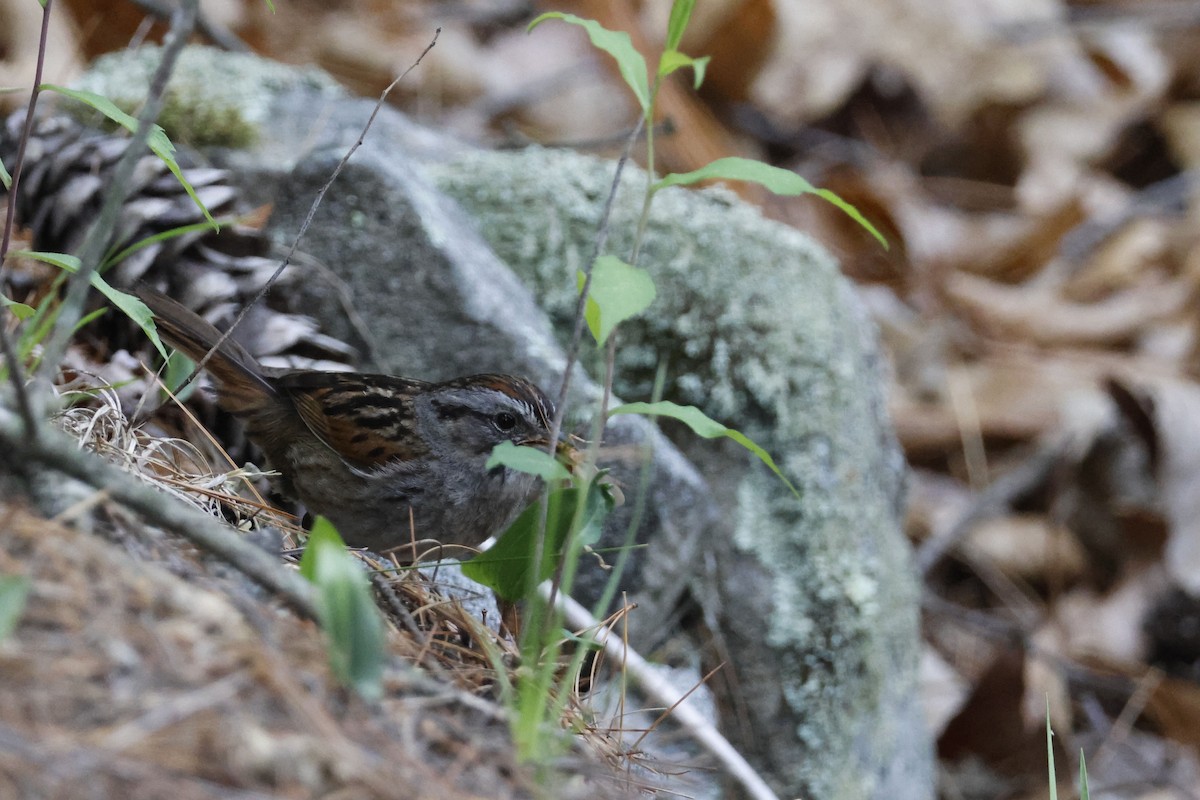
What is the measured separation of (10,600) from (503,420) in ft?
6.09

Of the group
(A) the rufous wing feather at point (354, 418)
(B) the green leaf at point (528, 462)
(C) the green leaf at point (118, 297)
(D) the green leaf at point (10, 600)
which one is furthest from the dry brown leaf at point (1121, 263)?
(D) the green leaf at point (10, 600)

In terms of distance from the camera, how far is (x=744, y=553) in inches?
135

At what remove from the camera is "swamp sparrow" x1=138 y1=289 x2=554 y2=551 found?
116 inches

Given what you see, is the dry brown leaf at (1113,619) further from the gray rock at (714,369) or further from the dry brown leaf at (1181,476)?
the gray rock at (714,369)

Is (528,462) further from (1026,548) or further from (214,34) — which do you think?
(1026,548)

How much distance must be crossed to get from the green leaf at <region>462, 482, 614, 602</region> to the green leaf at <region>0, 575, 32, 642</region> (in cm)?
87

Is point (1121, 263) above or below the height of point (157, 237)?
below

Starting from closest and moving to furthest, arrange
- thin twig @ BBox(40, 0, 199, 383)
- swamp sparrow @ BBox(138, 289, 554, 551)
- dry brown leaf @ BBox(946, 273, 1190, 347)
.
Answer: thin twig @ BBox(40, 0, 199, 383), swamp sparrow @ BBox(138, 289, 554, 551), dry brown leaf @ BBox(946, 273, 1190, 347)

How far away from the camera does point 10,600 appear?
127 cm

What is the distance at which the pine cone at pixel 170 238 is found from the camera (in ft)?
10.2

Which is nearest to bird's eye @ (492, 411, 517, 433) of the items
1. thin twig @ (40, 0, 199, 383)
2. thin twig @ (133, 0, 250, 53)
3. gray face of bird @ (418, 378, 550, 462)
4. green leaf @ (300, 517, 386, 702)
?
gray face of bird @ (418, 378, 550, 462)

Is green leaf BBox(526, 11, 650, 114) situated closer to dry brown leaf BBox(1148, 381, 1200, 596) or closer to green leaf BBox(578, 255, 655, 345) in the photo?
green leaf BBox(578, 255, 655, 345)

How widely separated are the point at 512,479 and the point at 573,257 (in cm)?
89

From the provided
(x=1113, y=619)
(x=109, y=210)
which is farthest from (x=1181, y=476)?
(x=109, y=210)
